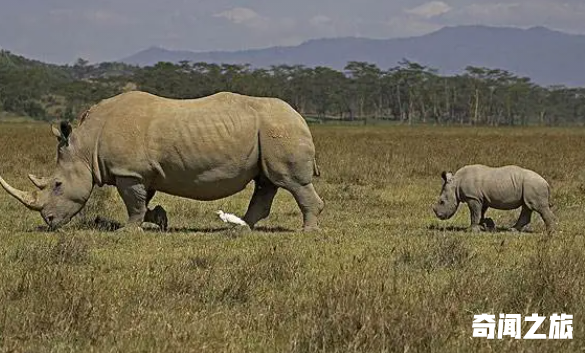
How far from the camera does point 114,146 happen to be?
12.5 metres

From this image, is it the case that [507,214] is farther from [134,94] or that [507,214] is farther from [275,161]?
[134,94]

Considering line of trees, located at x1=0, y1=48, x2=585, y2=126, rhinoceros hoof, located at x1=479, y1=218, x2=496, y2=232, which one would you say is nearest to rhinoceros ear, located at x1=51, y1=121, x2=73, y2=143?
rhinoceros hoof, located at x1=479, y1=218, x2=496, y2=232

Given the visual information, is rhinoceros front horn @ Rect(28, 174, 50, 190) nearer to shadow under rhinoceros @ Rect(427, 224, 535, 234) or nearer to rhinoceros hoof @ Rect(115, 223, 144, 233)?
rhinoceros hoof @ Rect(115, 223, 144, 233)

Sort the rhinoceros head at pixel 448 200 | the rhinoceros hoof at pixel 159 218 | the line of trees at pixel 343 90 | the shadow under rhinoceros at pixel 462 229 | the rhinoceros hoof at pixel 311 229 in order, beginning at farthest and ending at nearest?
1. the line of trees at pixel 343 90
2. the rhinoceros head at pixel 448 200
3. the shadow under rhinoceros at pixel 462 229
4. the rhinoceros hoof at pixel 159 218
5. the rhinoceros hoof at pixel 311 229

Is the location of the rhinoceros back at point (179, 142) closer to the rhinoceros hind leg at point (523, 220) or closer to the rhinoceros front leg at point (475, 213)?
the rhinoceros front leg at point (475, 213)

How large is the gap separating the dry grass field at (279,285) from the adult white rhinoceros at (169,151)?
602 mm

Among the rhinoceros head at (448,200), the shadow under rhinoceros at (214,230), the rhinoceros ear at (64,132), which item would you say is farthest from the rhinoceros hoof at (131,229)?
the rhinoceros head at (448,200)

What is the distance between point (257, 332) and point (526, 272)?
2.97 metres

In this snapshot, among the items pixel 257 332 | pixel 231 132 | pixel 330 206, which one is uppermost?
pixel 231 132

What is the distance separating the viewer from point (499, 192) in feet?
44.8

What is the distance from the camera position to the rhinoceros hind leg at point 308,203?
1323cm

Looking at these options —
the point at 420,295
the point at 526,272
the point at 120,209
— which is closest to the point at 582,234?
the point at 526,272

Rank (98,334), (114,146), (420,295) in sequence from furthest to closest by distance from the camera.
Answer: (114,146)
(420,295)
(98,334)

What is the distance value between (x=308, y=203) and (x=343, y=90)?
119796 millimetres
